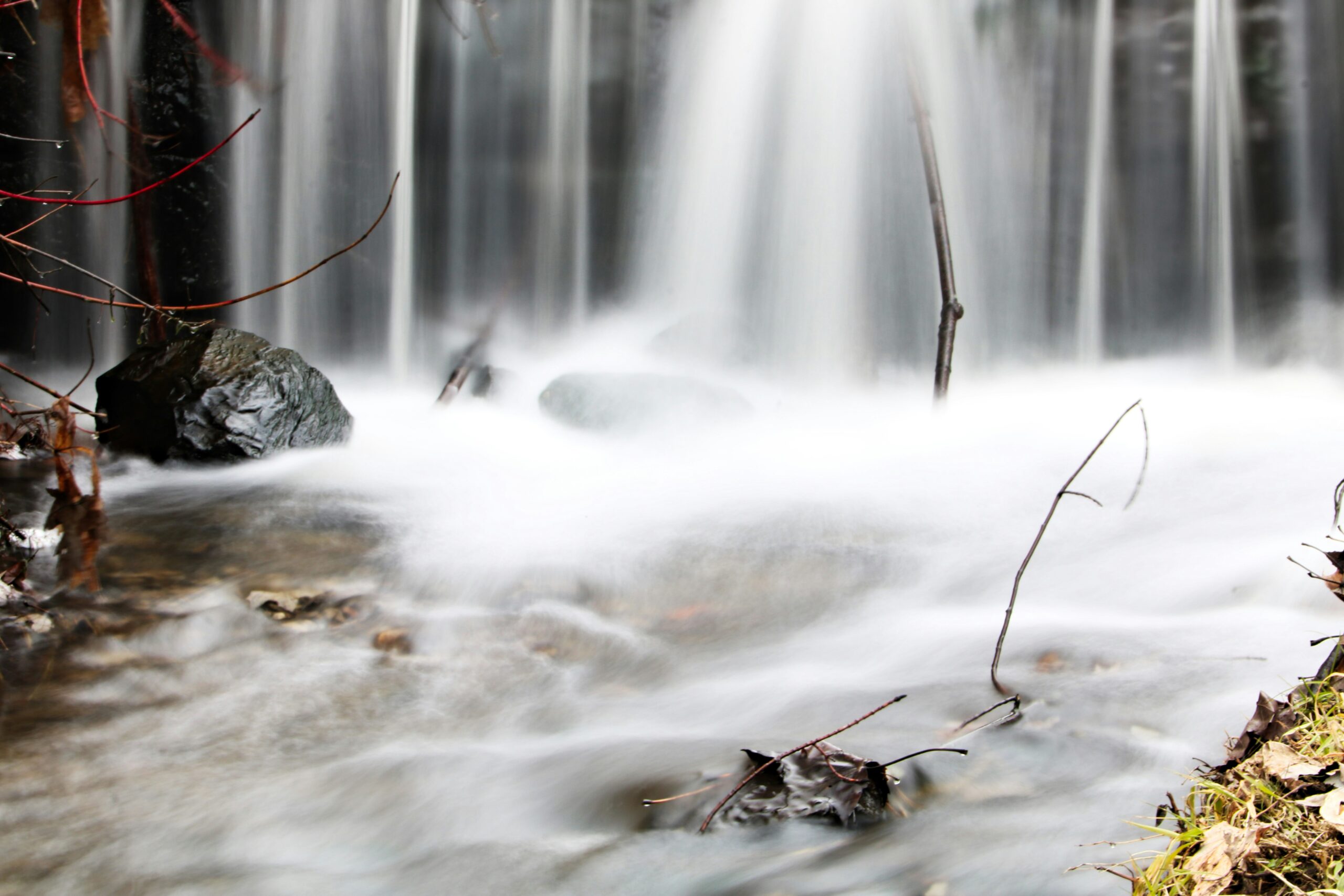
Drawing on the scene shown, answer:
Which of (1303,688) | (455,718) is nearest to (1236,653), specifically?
(1303,688)

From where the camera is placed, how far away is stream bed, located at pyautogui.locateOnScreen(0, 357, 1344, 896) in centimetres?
196

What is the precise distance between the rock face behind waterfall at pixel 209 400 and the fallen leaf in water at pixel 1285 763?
459 cm

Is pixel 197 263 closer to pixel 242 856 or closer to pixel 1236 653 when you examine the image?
pixel 242 856

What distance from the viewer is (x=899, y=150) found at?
7551mm

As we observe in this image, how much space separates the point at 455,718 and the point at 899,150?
619cm

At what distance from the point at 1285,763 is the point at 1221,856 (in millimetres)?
225

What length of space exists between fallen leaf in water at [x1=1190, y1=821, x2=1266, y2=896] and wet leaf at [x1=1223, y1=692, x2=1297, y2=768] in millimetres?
302

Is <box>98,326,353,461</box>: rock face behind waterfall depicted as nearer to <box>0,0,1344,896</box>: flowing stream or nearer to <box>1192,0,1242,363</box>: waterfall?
<box>0,0,1344,896</box>: flowing stream

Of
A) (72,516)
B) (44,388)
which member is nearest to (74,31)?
Result: (72,516)

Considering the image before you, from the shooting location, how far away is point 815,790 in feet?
6.74

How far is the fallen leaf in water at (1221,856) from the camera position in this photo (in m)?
1.38

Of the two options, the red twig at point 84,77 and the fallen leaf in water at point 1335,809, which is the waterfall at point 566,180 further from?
the fallen leaf in water at point 1335,809

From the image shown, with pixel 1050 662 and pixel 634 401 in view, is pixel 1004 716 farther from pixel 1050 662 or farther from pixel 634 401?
pixel 634 401

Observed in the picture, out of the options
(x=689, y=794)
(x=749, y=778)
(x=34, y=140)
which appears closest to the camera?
(x=749, y=778)
